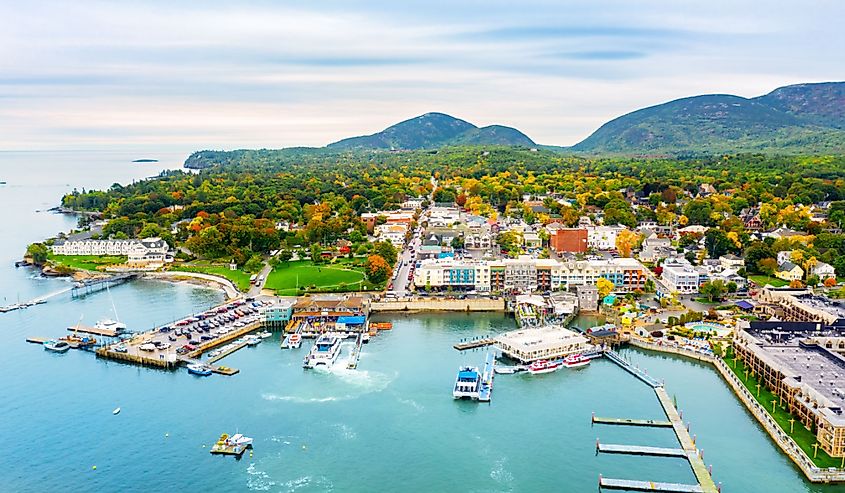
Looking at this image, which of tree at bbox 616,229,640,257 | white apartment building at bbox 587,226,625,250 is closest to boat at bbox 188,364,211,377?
tree at bbox 616,229,640,257

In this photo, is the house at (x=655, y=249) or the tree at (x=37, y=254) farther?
the tree at (x=37, y=254)

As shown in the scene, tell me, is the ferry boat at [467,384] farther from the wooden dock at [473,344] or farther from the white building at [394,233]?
the white building at [394,233]

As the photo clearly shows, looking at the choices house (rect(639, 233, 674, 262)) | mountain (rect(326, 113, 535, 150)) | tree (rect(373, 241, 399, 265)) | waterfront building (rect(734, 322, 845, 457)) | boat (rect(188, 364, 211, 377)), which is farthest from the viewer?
mountain (rect(326, 113, 535, 150))

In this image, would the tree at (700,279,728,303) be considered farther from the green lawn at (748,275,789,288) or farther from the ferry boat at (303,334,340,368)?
the ferry boat at (303,334,340,368)

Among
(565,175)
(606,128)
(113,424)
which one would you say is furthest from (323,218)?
(606,128)

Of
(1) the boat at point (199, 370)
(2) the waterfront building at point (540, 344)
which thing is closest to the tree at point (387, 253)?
(2) the waterfront building at point (540, 344)

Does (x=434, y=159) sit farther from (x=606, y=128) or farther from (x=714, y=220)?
(x=606, y=128)
